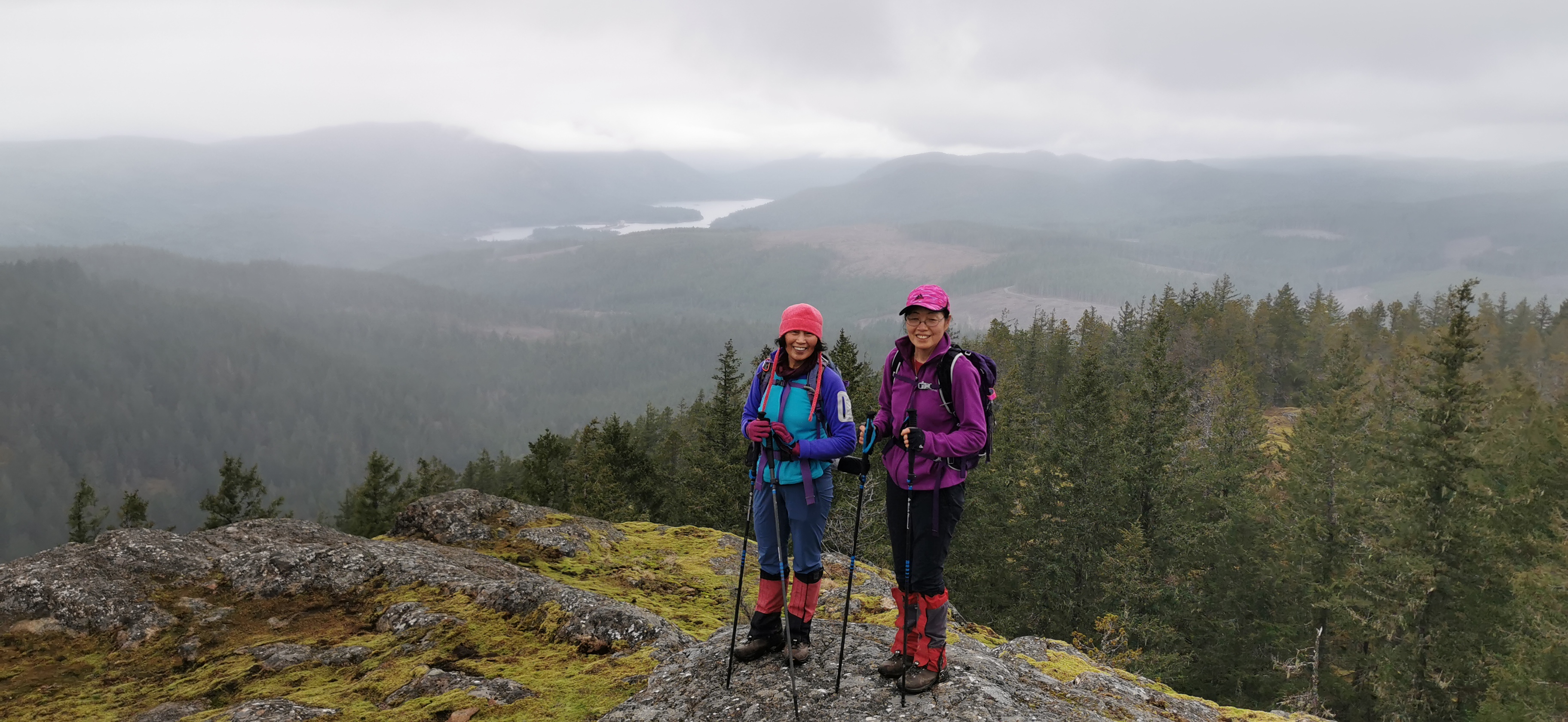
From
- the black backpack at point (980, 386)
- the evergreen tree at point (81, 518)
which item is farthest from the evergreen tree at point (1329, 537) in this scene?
the evergreen tree at point (81, 518)

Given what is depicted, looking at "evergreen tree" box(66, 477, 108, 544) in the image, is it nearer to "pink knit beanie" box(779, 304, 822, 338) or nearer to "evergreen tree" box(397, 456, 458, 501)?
"evergreen tree" box(397, 456, 458, 501)

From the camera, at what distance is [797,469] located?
688 cm

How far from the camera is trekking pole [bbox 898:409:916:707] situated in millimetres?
6684

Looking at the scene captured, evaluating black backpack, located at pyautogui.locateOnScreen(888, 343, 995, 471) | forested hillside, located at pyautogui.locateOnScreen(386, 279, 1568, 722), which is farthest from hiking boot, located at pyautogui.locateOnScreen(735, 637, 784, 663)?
forested hillside, located at pyautogui.locateOnScreen(386, 279, 1568, 722)

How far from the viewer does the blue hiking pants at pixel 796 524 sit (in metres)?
7.01

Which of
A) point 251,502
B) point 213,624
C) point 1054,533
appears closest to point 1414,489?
point 1054,533

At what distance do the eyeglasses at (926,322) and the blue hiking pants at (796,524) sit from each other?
1.73 metres

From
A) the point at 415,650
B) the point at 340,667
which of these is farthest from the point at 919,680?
the point at 340,667

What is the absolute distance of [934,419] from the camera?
266 inches

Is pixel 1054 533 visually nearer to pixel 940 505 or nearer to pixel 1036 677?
pixel 1036 677

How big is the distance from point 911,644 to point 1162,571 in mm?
25588

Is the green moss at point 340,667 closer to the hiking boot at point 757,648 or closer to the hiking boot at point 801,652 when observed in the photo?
the hiking boot at point 757,648

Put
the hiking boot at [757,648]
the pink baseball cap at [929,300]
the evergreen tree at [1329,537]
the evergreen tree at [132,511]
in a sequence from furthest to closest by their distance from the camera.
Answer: the evergreen tree at [132,511] → the evergreen tree at [1329,537] → the hiking boot at [757,648] → the pink baseball cap at [929,300]

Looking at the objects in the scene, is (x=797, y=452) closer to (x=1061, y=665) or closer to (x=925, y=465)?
(x=925, y=465)
